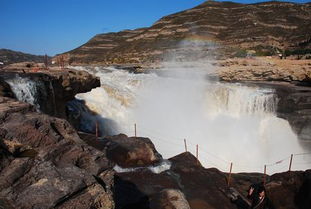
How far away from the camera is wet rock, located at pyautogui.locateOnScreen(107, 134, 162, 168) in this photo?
488 inches

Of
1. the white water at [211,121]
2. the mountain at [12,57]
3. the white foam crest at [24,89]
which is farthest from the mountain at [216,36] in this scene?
the white foam crest at [24,89]

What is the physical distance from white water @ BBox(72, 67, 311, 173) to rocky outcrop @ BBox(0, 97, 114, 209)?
1384 cm

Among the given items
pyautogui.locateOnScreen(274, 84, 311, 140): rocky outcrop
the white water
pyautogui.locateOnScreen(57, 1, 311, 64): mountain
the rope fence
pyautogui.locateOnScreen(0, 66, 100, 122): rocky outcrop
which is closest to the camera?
pyautogui.locateOnScreen(0, 66, 100, 122): rocky outcrop

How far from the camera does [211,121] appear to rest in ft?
82.4

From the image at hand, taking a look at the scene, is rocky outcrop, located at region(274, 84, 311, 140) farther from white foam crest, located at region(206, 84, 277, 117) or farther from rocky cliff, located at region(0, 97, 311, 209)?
rocky cliff, located at region(0, 97, 311, 209)

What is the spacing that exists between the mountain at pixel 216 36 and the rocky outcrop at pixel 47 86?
149ft

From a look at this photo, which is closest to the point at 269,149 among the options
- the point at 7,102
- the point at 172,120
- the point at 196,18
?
the point at 172,120

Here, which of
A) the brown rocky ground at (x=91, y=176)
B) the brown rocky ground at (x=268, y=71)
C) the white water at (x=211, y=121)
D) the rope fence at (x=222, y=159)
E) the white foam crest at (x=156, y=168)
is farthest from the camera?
the brown rocky ground at (x=268, y=71)

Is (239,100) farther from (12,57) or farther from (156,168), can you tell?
(12,57)

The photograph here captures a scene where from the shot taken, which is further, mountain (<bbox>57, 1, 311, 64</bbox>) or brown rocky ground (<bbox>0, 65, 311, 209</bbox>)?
mountain (<bbox>57, 1, 311, 64</bbox>)

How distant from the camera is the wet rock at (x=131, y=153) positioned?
12.4 metres

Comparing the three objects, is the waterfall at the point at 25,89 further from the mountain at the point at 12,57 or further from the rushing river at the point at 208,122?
the mountain at the point at 12,57

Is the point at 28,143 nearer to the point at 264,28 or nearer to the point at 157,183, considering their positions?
the point at 157,183

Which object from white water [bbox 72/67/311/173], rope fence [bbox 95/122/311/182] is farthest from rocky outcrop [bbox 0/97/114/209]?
white water [bbox 72/67/311/173]
